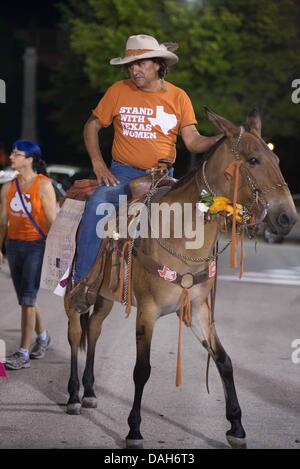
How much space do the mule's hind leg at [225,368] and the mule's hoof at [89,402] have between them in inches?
48.1

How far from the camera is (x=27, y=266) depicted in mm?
9430

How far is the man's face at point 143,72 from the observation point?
7148 mm

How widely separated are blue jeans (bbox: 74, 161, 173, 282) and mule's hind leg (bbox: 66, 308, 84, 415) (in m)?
0.56

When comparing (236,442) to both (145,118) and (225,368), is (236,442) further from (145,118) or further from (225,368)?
(145,118)

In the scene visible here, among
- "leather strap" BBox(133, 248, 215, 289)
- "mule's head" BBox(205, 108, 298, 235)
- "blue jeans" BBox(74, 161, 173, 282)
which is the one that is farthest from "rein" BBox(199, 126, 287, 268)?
"blue jeans" BBox(74, 161, 173, 282)

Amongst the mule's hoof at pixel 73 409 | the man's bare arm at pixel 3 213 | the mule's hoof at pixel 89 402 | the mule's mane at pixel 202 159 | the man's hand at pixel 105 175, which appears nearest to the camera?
the mule's mane at pixel 202 159

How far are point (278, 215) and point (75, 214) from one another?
2218mm

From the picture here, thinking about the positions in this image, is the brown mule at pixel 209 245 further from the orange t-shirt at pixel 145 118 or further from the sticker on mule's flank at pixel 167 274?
the orange t-shirt at pixel 145 118

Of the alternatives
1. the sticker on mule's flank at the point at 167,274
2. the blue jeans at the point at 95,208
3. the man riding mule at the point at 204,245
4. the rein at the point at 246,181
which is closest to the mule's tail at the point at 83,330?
the blue jeans at the point at 95,208

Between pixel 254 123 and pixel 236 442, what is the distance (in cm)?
208

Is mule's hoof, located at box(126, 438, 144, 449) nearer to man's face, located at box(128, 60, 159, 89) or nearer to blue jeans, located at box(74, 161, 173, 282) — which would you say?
blue jeans, located at box(74, 161, 173, 282)

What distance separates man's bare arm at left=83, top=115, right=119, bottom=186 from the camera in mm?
7355

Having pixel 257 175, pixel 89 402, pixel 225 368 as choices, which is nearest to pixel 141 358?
pixel 225 368
